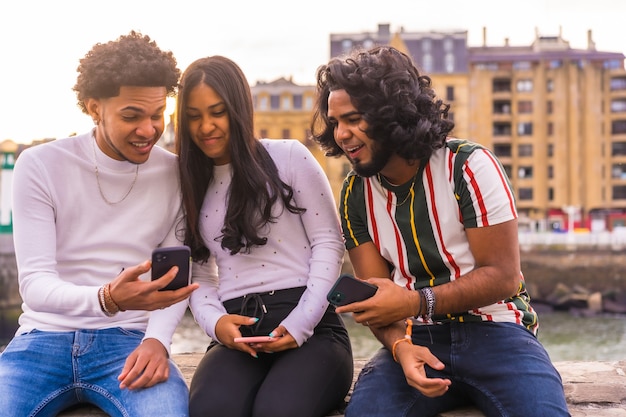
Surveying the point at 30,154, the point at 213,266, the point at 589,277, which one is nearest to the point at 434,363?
the point at 213,266

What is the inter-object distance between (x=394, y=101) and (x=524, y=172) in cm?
3666

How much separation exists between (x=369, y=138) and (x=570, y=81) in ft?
121

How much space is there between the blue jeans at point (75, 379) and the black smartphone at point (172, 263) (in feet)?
1.24

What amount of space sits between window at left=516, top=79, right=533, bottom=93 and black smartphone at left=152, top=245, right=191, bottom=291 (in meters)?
37.4

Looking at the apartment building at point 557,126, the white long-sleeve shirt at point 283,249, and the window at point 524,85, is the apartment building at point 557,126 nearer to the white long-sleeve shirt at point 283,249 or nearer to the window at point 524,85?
the window at point 524,85

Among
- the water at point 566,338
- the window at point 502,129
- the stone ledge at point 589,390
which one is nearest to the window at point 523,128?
the window at point 502,129

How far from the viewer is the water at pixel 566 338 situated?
1902 centimetres

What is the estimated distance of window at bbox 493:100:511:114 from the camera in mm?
38031

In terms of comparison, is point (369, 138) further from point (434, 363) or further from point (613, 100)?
point (613, 100)

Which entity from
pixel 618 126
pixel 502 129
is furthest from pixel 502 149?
pixel 618 126

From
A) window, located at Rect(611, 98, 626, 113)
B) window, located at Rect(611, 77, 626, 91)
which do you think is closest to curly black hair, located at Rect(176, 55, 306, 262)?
window, located at Rect(611, 77, 626, 91)

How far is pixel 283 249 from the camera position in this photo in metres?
2.86

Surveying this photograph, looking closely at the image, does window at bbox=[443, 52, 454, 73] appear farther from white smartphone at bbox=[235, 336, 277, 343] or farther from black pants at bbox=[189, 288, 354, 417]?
white smartphone at bbox=[235, 336, 277, 343]

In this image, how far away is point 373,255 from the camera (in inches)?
108
